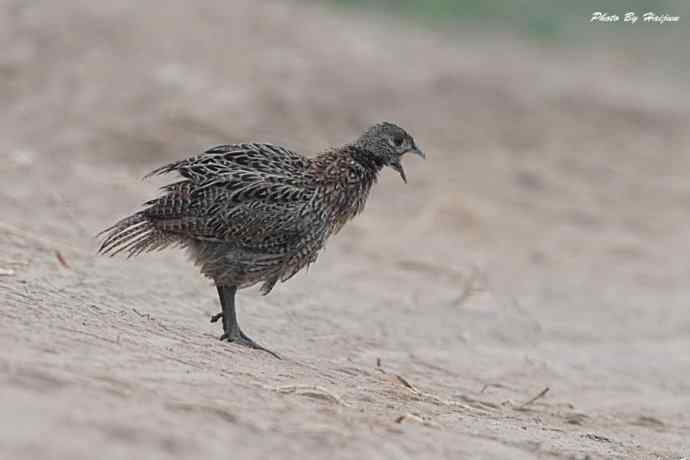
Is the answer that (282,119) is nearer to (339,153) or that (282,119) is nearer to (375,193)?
(375,193)

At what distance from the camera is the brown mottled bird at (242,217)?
6.75 metres

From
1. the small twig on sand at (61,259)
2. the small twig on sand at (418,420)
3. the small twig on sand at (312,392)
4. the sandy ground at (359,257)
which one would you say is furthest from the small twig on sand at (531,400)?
the small twig on sand at (61,259)

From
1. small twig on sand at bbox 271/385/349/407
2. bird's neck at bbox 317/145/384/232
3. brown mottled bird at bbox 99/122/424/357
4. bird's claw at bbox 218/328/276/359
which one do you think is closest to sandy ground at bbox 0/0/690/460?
small twig on sand at bbox 271/385/349/407

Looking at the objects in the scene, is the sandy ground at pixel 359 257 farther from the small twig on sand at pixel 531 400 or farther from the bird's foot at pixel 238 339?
the bird's foot at pixel 238 339

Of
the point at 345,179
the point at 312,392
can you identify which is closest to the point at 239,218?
the point at 345,179

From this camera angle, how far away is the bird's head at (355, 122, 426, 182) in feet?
24.5

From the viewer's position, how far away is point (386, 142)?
749 cm

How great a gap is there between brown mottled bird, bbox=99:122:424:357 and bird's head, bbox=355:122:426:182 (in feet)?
1.38

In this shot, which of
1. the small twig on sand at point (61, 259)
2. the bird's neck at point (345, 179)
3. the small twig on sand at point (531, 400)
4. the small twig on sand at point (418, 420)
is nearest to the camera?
the small twig on sand at point (418, 420)

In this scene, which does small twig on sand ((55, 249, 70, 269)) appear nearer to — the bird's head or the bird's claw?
the bird's claw

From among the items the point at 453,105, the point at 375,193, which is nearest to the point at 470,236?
the point at 375,193

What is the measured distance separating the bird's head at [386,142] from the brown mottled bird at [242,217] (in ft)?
1.38

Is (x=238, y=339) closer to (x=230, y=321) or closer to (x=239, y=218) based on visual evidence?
(x=230, y=321)

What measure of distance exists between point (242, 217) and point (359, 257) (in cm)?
561
